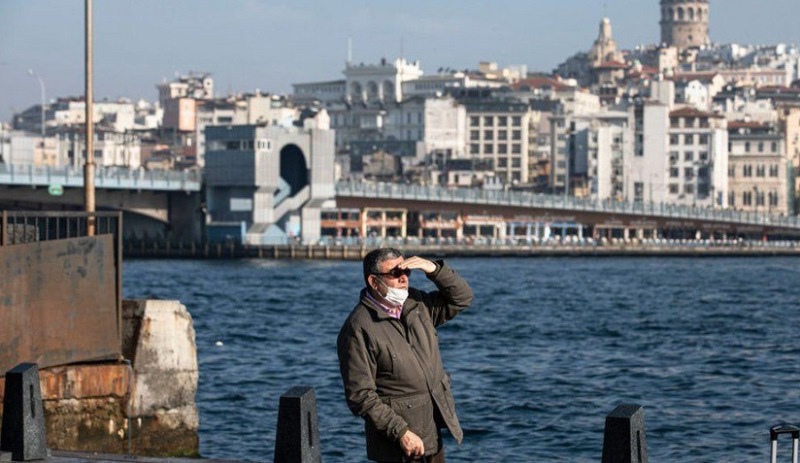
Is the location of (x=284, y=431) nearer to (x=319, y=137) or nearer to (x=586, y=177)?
(x=319, y=137)

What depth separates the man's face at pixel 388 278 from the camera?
997 cm

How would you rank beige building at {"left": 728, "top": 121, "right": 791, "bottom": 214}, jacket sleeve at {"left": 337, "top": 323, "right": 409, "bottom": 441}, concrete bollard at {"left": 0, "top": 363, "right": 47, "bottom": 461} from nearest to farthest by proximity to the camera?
jacket sleeve at {"left": 337, "top": 323, "right": 409, "bottom": 441} → concrete bollard at {"left": 0, "top": 363, "right": 47, "bottom": 461} → beige building at {"left": 728, "top": 121, "right": 791, "bottom": 214}

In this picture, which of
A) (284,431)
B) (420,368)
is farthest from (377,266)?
(284,431)

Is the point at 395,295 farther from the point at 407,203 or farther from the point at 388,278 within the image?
the point at 407,203

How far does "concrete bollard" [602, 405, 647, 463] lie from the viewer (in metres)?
10.5

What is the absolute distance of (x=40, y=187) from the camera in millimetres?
99062

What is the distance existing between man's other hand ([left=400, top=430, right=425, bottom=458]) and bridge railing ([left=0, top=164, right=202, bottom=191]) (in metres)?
86.2

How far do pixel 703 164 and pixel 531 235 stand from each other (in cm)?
2595

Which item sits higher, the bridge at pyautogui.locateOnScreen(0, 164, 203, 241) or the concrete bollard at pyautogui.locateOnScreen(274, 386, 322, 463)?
the bridge at pyautogui.locateOnScreen(0, 164, 203, 241)

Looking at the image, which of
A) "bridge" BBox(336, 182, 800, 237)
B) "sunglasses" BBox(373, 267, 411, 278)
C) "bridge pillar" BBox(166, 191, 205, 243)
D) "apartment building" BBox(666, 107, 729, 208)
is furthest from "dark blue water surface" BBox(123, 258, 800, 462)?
"apartment building" BBox(666, 107, 729, 208)

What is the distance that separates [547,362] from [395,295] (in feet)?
87.9

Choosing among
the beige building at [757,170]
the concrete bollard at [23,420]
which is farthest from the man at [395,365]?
the beige building at [757,170]

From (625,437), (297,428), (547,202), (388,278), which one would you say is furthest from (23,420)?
(547,202)

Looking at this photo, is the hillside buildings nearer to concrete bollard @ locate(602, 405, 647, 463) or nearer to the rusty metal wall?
the rusty metal wall
